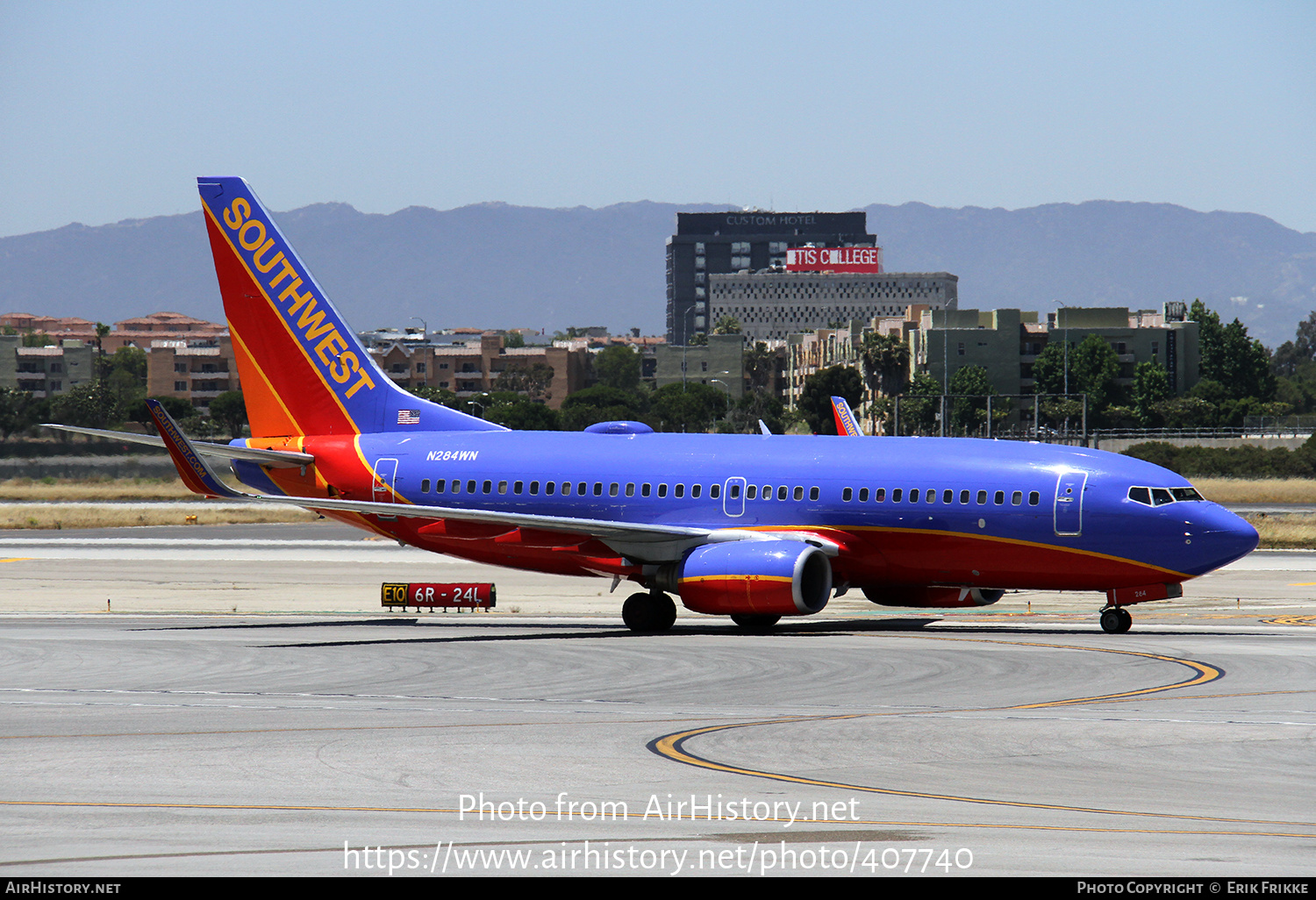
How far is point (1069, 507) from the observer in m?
33.2

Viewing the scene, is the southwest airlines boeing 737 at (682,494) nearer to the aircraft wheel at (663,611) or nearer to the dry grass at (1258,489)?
the aircraft wheel at (663,611)

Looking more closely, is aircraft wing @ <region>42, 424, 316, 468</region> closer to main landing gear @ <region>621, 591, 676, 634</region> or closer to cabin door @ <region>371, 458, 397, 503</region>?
cabin door @ <region>371, 458, 397, 503</region>

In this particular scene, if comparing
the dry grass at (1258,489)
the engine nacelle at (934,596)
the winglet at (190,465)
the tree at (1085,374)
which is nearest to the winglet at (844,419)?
the engine nacelle at (934,596)

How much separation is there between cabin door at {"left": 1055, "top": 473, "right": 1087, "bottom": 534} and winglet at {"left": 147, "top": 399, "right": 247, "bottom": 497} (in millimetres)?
17897

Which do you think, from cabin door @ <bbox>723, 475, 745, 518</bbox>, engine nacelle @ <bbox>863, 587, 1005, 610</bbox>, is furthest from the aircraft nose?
cabin door @ <bbox>723, 475, 745, 518</bbox>

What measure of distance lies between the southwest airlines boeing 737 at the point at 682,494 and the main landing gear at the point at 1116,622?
0.04 metres

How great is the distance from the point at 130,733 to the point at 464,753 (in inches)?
198

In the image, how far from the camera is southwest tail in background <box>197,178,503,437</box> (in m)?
40.9

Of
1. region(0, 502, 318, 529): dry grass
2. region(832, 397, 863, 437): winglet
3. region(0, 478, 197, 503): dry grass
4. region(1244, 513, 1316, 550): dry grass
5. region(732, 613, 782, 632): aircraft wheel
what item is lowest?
region(0, 502, 318, 529): dry grass

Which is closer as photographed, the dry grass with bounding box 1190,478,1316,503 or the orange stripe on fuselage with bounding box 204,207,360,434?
the orange stripe on fuselage with bounding box 204,207,360,434

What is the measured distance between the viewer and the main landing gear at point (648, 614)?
118ft

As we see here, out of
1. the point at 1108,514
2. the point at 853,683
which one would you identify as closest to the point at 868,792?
the point at 853,683

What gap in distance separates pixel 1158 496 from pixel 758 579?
899 cm
